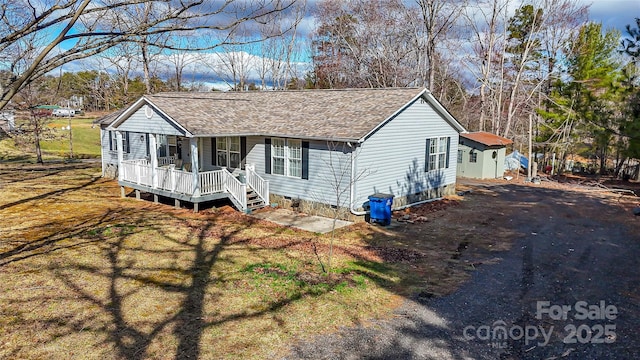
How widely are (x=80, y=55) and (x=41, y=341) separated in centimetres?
434

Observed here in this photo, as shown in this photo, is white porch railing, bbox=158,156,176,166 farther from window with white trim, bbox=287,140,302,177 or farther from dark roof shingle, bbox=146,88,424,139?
window with white trim, bbox=287,140,302,177

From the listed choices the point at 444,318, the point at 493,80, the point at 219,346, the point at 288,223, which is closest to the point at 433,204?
the point at 288,223

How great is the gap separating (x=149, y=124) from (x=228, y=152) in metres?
3.38

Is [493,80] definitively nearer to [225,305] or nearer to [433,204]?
[433,204]

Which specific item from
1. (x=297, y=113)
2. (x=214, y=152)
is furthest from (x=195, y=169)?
(x=297, y=113)

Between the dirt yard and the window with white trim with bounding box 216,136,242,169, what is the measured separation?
263cm

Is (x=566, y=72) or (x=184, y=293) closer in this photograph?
(x=184, y=293)

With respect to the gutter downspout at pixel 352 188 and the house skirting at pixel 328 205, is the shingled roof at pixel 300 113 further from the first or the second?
the house skirting at pixel 328 205

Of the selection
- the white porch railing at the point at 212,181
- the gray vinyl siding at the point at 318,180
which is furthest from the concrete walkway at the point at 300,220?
the white porch railing at the point at 212,181

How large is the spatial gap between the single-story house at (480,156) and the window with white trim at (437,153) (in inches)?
340

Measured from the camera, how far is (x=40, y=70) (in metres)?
5.43

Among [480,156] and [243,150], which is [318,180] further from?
[480,156]

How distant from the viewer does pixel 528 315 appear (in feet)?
24.8

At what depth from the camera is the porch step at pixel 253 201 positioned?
16047mm
